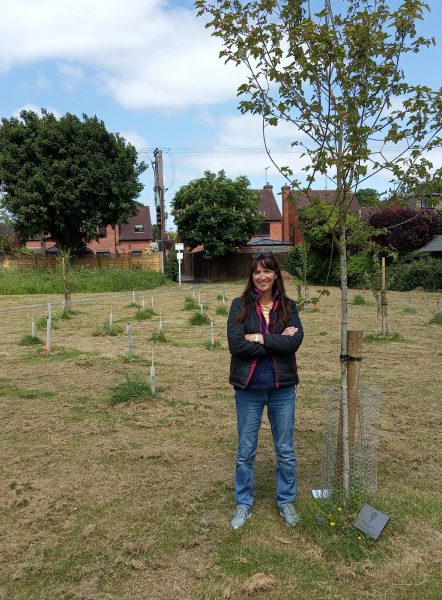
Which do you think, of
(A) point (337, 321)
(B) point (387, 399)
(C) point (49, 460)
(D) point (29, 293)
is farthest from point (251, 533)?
(D) point (29, 293)

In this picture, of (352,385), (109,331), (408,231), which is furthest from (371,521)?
(408,231)

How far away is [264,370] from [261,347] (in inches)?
6.8

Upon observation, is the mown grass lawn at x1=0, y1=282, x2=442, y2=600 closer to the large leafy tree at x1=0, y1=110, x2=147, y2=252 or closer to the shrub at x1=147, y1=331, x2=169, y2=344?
the shrub at x1=147, y1=331, x2=169, y2=344

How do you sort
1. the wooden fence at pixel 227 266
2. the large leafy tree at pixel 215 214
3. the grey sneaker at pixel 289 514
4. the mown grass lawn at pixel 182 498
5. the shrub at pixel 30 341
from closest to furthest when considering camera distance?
the mown grass lawn at pixel 182 498
the grey sneaker at pixel 289 514
the shrub at pixel 30 341
the large leafy tree at pixel 215 214
the wooden fence at pixel 227 266

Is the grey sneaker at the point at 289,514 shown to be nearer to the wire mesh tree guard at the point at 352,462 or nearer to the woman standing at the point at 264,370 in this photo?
the woman standing at the point at 264,370

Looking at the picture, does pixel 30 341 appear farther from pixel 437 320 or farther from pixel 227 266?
pixel 227 266

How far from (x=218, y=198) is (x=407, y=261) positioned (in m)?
12.8

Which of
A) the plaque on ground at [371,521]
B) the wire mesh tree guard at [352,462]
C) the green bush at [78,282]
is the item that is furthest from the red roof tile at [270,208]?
the plaque on ground at [371,521]

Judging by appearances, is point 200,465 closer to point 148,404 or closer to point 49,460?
point 49,460

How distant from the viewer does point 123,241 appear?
5488 centimetres

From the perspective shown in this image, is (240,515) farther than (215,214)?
No

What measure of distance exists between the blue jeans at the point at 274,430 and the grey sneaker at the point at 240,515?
0.14 feet

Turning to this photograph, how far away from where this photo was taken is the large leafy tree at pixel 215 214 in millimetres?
33375

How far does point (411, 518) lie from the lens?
3391 millimetres
